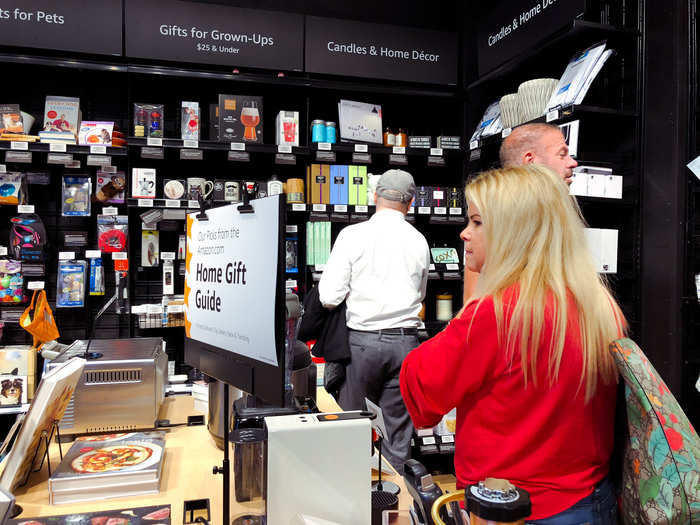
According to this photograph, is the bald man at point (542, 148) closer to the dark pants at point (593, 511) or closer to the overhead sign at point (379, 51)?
the dark pants at point (593, 511)

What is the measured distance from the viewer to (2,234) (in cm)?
366

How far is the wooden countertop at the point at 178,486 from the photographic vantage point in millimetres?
1155

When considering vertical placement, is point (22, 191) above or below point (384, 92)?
below

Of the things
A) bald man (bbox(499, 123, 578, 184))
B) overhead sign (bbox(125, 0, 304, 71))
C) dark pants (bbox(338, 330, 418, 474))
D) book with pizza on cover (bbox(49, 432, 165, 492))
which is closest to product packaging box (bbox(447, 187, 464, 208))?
overhead sign (bbox(125, 0, 304, 71))

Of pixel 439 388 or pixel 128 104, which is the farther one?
pixel 128 104

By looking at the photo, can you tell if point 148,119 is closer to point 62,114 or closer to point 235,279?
point 62,114

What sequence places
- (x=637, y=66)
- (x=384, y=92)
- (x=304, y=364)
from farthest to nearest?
1. (x=384, y=92)
2. (x=637, y=66)
3. (x=304, y=364)

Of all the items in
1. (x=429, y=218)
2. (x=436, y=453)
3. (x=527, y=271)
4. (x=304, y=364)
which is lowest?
(x=436, y=453)

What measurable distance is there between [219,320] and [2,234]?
324 cm

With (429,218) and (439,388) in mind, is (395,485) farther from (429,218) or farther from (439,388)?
(429,218)

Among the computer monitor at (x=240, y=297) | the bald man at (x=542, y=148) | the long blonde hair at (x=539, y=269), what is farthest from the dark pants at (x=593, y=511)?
the bald man at (x=542, y=148)

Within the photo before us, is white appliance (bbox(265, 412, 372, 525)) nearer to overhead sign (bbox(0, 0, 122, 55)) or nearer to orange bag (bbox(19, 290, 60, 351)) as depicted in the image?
orange bag (bbox(19, 290, 60, 351))

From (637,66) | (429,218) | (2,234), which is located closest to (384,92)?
(429,218)

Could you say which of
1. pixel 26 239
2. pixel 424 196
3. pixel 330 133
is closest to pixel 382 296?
pixel 424 196
